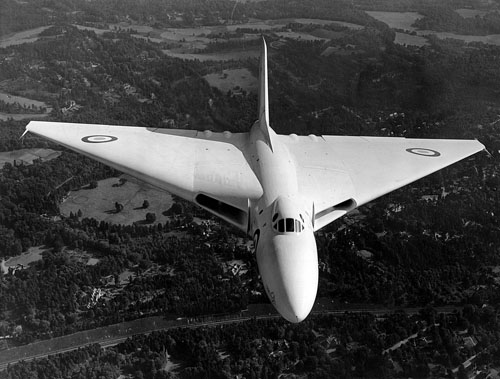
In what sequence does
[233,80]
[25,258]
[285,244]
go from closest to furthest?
[285,244], [25,258], [233,80]

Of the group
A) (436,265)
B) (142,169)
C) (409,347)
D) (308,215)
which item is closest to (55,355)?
(142,169)

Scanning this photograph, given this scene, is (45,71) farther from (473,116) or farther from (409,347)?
(409,347)

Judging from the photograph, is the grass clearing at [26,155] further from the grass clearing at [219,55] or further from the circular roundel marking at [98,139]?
the grass clearing at [219,55]

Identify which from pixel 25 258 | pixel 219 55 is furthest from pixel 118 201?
pixel 219 55

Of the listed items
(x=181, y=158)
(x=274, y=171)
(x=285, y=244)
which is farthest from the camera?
(x=181, y=158)

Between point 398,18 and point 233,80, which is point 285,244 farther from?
point 398,18

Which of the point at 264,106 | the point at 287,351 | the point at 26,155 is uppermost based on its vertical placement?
the point at 264,106

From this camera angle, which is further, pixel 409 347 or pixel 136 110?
pixel 136 110
